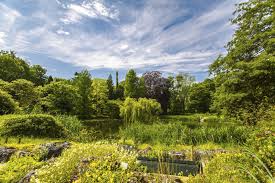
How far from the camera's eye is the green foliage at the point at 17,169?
308 cm

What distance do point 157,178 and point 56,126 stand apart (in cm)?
686

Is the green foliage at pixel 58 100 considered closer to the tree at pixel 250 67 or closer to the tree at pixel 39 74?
the tree at pixel 250 67

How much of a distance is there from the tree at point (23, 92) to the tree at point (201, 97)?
22522mm

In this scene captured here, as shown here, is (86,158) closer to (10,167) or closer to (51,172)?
(51,172)

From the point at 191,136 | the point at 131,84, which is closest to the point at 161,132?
the point at 191,136

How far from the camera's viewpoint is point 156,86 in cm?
2872

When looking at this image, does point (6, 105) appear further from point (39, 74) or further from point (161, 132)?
point (39, 74)

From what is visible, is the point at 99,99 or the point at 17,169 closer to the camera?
the point at 17,169

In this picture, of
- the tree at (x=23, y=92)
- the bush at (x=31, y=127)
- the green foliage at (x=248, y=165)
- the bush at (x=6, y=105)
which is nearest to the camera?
the green foliage at (x=248, y=165)

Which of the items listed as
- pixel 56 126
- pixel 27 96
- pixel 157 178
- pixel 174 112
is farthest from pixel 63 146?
pixel 174 112

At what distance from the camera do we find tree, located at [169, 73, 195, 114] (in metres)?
32.2

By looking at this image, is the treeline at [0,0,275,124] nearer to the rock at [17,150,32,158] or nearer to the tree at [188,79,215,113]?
the tree at [188,79,215,113]

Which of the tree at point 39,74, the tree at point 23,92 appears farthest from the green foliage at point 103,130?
the tree at point 39,74

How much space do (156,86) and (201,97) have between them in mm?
7371
